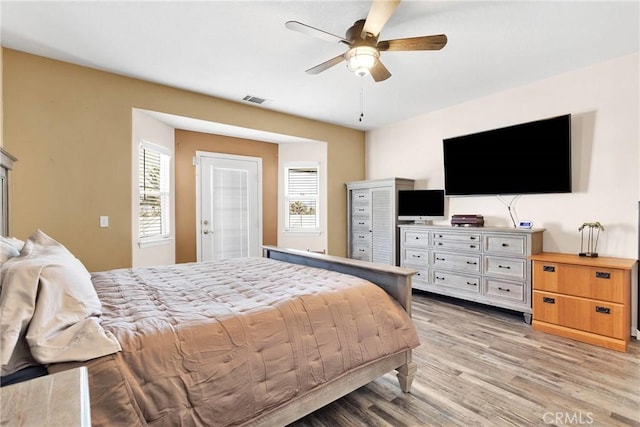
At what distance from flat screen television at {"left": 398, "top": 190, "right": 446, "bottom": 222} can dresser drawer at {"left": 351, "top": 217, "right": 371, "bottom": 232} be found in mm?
618

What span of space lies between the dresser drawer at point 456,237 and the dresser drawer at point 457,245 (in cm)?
2

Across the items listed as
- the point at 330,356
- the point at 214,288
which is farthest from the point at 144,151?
the point at 330,356

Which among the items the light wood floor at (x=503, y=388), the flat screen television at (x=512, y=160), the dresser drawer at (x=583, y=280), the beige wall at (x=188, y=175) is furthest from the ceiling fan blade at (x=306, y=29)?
the beige wall at (x=188, y=175)

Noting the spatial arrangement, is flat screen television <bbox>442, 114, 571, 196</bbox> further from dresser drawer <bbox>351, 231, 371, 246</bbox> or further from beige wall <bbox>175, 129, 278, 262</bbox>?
beige wall <bbox>175, 129, 278, 262</bbox>

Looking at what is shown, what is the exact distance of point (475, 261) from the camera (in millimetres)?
3764

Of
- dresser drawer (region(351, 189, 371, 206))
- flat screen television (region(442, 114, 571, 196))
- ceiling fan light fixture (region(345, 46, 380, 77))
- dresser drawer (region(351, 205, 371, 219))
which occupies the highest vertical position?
ceiling fan light fixture (region(345, 46, 380, 77))

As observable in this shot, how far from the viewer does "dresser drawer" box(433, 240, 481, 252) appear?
12.4 feet

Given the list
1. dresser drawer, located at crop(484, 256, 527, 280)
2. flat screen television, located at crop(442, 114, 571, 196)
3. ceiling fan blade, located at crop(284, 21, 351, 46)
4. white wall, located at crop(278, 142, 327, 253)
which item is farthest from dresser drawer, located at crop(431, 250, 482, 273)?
ceiling fan blade, located at crop(284, 21, 351, 46)

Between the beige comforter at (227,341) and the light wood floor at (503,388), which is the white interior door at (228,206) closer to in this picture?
the beige comforter at (227,341)

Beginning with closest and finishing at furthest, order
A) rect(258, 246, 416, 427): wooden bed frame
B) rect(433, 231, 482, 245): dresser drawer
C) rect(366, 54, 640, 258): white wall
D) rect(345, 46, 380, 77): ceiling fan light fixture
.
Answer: rect(258, 246, 416, 427): wooden bed frame
rect(345, 46, 380, 77): ceiling fan light fixture
rect(366, 54, 640, 258): white wall
rect(433, 231, 482, 245): dresser drawer

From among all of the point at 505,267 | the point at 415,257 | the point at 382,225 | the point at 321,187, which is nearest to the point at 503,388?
the point at 505,267

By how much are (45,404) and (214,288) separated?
1306mm

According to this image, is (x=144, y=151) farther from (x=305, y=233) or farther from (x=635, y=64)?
(x=635, y=64)

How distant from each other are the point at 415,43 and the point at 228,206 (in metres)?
3.61
